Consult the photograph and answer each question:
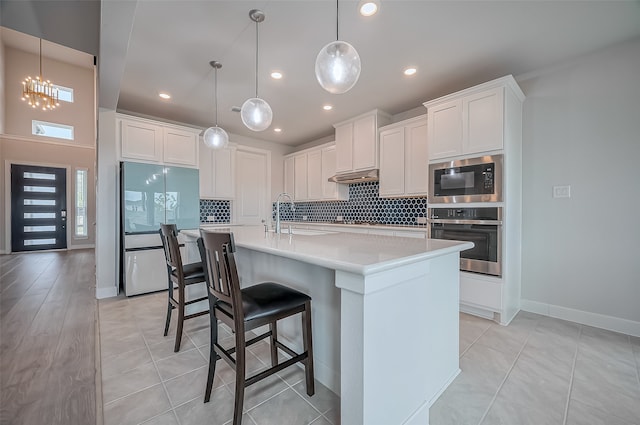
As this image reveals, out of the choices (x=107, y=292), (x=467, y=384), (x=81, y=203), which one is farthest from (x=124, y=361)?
(x=81, y=203)

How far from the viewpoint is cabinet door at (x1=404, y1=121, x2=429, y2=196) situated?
11.4ft

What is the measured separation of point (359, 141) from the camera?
4.18m

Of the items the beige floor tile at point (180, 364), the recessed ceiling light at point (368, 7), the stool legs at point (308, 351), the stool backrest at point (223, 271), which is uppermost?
the recessed ceiling light at point (368, 7)

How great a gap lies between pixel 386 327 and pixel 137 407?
148 centimetres

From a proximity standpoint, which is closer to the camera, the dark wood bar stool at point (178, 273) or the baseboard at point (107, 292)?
the dark wood bar stool at point (178, 273)

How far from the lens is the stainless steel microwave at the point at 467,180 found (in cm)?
262

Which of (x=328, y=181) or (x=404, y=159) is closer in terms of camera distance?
(x=404, y=159)

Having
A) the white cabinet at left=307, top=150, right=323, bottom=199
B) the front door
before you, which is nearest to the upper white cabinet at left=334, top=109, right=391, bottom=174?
the white cabinet at left=307, top=150, right=323, bottom=199

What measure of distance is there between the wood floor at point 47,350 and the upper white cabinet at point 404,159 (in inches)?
140

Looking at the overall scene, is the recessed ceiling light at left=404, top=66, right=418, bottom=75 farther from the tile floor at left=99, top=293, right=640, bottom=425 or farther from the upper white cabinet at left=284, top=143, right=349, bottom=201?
the tile floor at left=99, top=293, right=640, bottom=425

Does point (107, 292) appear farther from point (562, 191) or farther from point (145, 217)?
point (562, 191)

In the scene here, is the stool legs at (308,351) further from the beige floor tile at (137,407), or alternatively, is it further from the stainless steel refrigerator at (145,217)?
the stainless steel refrigerator at (145,217)

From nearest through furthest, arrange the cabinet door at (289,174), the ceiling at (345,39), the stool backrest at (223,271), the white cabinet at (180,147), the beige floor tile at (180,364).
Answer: the stool backrest at (223,271), the beige floor tile at (180,364), the ceiling at (345,39), the white cabinet at (180,147), the cabinet door at (289,174)

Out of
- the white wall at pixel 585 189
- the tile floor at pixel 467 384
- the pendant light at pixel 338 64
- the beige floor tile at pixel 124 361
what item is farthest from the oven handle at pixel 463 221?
the beige floor tile at pixel 124 361
